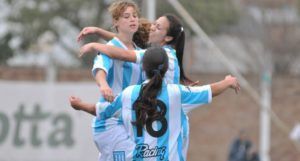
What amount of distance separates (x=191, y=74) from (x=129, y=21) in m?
14.9

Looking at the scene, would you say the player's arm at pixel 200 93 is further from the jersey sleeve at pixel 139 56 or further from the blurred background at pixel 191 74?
the blurred background at pixel 191 74

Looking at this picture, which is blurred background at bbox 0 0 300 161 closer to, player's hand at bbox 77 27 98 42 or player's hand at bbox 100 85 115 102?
player's hand at bbox 77 27 98 42

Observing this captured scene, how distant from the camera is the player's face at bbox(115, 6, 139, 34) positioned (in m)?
6.84

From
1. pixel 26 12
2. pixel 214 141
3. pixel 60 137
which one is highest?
pixel 26 12

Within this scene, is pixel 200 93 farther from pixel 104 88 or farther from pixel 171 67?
pixel 104 88

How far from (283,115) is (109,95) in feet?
60.6

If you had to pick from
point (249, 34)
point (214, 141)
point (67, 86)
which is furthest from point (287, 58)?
point (67, 86)

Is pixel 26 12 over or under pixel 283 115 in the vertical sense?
over

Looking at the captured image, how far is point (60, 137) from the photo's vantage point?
14.2m

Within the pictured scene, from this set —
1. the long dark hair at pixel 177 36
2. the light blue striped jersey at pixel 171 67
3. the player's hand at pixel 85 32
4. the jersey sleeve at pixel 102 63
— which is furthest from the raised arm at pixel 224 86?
the player's hand at pixel 85 32

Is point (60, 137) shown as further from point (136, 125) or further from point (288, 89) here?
point (288, 89)

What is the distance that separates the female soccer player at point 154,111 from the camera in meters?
6.38

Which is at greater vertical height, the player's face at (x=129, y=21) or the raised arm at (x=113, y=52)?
the player's face at (x=129, y=21)

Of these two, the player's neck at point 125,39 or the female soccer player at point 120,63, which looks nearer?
the female soccer player at point 120,63
